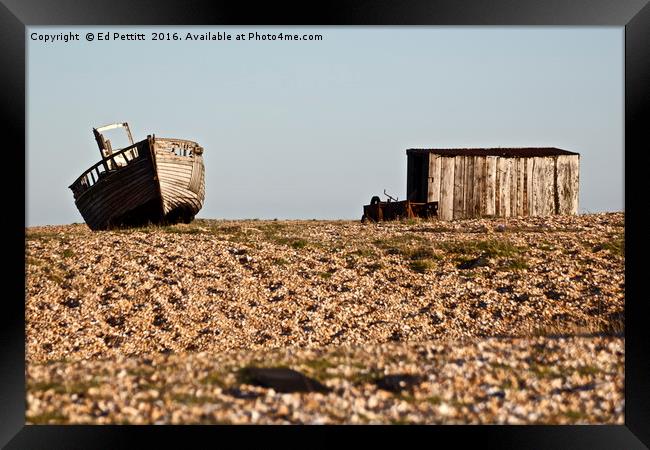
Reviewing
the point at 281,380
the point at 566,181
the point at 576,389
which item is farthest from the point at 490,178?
the point at 281,380

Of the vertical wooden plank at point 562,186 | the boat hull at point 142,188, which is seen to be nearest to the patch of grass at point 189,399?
the boat hull at point 142,188

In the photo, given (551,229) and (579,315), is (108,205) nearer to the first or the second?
(551,229)

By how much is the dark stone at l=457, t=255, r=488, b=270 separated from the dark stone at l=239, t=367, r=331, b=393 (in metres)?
11.6

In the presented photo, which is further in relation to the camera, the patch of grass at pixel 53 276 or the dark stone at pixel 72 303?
the patch of grass at pixel 53 276

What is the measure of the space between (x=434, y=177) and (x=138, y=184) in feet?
44.1

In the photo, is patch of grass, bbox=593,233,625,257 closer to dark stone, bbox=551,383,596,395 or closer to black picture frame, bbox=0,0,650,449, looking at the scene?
dark stone, bbox=551,383,596,395

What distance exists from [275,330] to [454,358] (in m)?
5.97

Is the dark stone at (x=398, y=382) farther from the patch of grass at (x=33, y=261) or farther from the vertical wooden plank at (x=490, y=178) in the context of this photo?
the vertical wooden plank at (x=490, y=178)

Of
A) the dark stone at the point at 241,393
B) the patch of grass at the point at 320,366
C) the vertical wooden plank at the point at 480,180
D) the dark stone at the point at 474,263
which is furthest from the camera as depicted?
the vertical wooden plank at the point at 480,180

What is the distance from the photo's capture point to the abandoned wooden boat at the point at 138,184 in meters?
32.3

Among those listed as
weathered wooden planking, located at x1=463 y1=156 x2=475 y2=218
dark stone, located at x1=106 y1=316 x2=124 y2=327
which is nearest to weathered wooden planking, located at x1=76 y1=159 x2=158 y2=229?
weathered wooden planking, located at x1=463 y1=156 x2=475 y2=218

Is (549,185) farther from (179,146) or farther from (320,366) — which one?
(320,366)
